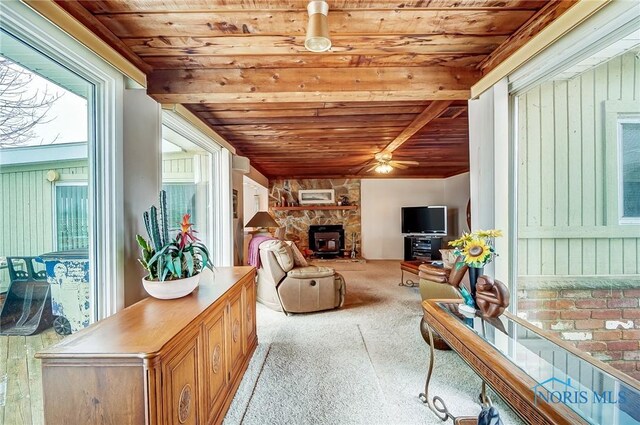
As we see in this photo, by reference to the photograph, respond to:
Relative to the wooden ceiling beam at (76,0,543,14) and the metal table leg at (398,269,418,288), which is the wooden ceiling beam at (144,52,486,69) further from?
the metal table leg at (398,269,418,288)

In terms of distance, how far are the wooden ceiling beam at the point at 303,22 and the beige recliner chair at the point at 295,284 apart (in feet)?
7.91

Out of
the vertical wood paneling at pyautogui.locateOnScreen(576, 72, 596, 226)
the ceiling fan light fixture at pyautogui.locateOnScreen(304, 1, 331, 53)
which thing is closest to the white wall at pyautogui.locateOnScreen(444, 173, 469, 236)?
the vertical wood paneling at pyautogui.locateOnScreen(576, 72, 596, 226)

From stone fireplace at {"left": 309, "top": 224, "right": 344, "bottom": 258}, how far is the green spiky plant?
5.48 metres

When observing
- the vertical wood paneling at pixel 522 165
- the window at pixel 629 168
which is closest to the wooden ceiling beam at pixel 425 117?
the vertical wood paneling at pixel 522 165

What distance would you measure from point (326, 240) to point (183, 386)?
235 inches

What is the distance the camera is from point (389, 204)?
7.21 meters

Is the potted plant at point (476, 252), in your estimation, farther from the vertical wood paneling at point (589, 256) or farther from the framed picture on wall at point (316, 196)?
the framed picture on wall at point (316, 196)

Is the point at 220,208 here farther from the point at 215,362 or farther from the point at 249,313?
the point at 215,362

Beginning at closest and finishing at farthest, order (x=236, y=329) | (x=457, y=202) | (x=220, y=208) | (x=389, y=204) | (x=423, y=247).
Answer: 1. (x=236, y=329)
2. (x=220, y=208)
3. (x=423, y=247)
4. (x=457, y=202)
5. (x=389, y=204)

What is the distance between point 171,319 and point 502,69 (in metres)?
2.36

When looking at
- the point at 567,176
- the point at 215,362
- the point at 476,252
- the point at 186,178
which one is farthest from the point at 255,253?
the point at 567,176

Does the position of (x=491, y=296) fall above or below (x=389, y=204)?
below

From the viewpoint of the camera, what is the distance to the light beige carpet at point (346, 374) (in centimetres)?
164

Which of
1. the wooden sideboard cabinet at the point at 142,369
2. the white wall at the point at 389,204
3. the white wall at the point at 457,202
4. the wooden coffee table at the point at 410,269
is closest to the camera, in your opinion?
the wooden sideboard cabinet at the point at 142,369
